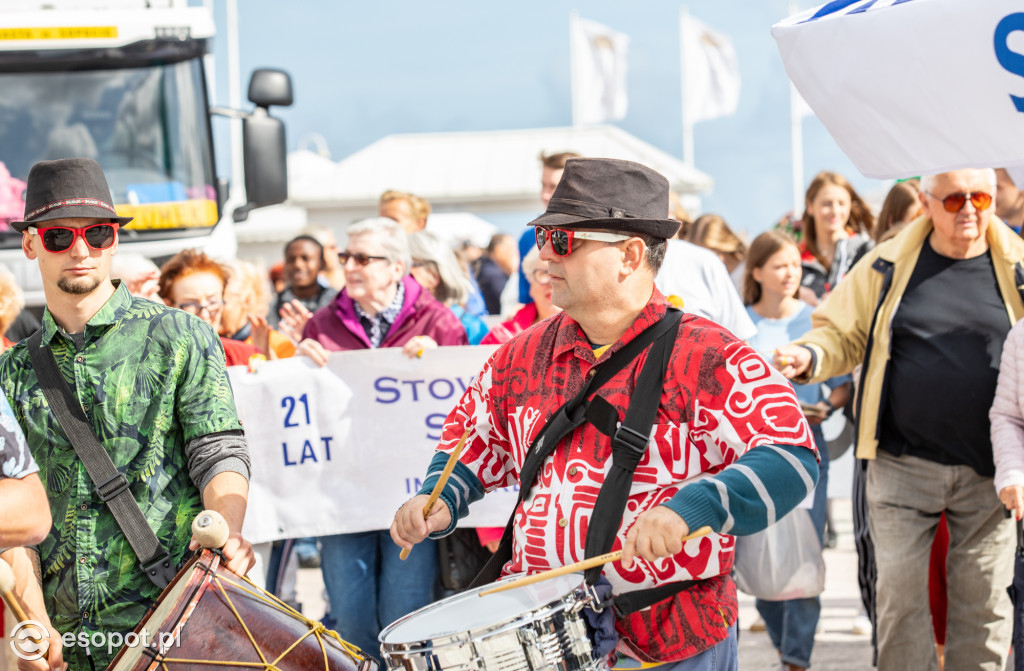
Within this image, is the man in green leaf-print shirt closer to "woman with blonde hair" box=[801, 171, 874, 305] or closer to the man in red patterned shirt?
the man in red patterned shirt

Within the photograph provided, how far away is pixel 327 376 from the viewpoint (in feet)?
18.5

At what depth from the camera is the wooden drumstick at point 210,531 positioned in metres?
2.78

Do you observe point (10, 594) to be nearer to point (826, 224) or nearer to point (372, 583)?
point (372, 583)

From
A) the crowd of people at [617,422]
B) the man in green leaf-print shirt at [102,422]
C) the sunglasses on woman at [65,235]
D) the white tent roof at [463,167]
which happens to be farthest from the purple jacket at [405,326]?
the white tent roof at [463,167]

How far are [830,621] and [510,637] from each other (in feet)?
15.9

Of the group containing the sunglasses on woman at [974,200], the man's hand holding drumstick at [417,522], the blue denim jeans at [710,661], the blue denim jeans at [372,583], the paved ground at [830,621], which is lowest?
the paved ground at [830,621]

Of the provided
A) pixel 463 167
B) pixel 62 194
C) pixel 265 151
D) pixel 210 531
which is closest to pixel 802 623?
pixel 210 531

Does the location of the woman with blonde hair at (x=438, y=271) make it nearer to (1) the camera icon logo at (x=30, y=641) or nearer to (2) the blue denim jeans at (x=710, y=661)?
(1) the camera icon logo at (x=30, y=641)

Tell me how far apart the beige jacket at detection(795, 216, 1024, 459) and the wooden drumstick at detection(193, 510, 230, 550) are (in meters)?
2.66

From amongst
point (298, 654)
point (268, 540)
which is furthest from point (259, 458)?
point (298, 654)

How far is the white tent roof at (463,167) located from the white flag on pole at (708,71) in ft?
6.02

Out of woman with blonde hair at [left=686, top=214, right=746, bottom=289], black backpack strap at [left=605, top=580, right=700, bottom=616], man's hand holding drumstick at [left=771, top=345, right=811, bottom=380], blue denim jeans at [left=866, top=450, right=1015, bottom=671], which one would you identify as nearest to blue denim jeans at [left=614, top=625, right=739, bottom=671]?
black backpack strap at [left=605, top=580, right=700, bottom=616]

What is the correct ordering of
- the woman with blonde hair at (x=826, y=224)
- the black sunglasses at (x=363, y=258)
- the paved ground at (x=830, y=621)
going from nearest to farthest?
the black sunglasses at (x=363, y=258) < the paved ground at (x=830, y=621) < the woman with blonde hair at (x=826, y=224)

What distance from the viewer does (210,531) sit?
2.77 metres
